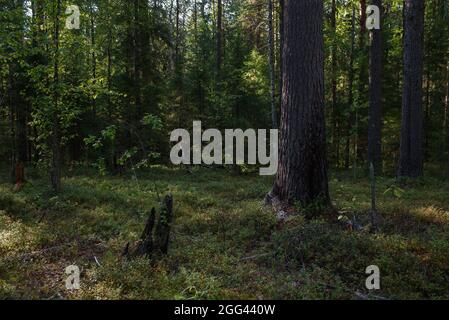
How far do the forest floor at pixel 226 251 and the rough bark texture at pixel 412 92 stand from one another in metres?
3.27

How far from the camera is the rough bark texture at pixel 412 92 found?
14.5m

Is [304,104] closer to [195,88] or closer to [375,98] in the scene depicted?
[375,98]

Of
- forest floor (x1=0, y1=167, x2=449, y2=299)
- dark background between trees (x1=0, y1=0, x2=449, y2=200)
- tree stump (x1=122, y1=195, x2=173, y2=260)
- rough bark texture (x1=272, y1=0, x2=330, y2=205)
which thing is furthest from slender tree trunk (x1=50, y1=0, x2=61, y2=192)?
rough bark texture (x1=272, y1=0, x2=330, y2=205)

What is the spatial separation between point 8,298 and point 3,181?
12814 millimetres

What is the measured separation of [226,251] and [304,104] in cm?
366

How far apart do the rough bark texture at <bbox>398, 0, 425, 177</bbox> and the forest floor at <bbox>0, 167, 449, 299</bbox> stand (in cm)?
327

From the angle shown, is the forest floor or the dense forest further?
the dense forest

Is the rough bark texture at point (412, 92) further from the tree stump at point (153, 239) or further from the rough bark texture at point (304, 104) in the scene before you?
the tree stump at point (153, 239)

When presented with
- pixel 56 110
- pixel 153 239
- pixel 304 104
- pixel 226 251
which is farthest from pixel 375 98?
pixel 153 239

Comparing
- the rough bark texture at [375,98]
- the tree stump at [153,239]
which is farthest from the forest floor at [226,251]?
the rough bark texture at [375,98]

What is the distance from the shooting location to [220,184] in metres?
15.1

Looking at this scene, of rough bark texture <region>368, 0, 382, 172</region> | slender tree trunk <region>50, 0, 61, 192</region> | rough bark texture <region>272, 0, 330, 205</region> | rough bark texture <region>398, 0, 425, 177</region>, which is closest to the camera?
rough bark texture <region>272, 0, 330, 205</region>

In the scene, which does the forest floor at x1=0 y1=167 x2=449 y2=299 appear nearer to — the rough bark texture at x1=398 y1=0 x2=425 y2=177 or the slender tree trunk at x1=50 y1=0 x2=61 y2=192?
the slender tree trunk at x1=50 y1=0 x2=61 y2=192

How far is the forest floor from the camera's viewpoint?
5.77 m
